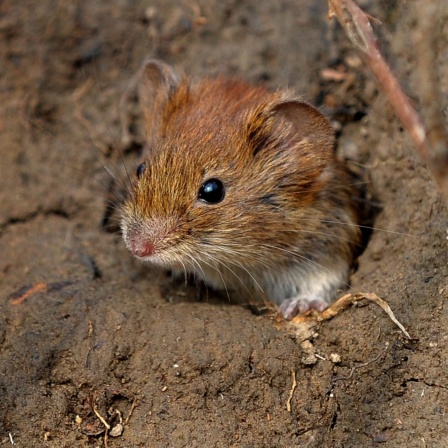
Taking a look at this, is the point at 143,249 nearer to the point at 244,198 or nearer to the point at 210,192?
the point at 210,192

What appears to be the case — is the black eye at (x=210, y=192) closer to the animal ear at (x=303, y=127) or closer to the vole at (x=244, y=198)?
the vole at (x=244, y=198)

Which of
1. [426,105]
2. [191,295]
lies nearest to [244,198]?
[191,295]

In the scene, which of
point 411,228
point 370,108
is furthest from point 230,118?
point 370,108

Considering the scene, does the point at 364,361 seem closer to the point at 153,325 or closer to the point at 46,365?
the point at 153,325

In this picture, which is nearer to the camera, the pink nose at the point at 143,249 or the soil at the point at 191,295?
the soil at the point at 191,295

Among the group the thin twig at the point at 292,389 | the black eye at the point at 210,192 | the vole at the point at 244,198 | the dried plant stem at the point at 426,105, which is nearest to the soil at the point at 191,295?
the thin twig at the point at 292,389

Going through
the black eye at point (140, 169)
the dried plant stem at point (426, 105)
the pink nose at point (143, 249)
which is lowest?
the pink nose at point (143, 249)
